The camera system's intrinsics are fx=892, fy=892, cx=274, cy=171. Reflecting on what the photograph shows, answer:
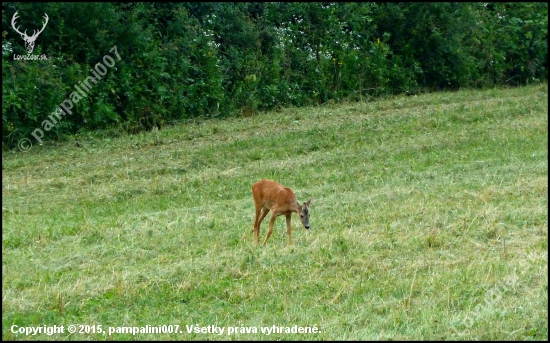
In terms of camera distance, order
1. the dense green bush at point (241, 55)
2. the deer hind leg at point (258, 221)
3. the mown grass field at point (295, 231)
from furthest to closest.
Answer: the dense green bush at point (241, 55) < the deer hind leg at point (258, 221) < the mown grass field at point (295, 231)

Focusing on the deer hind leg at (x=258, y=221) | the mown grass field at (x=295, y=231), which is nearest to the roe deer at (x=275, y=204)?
the deer hind leg at (x=258, y=221)

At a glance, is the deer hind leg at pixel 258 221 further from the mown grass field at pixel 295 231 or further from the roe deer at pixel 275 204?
the mown grass field at pixel 295 231

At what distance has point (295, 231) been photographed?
11898mm

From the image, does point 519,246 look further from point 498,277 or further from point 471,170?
point 471,170

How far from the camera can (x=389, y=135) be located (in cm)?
1859

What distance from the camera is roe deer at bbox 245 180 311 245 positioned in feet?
36.4

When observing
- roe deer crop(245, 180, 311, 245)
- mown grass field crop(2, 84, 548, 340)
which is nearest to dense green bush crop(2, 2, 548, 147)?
mown grass field crop(2, 84, 548, 340)

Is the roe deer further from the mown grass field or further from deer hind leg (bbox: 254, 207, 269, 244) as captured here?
the mown grass field

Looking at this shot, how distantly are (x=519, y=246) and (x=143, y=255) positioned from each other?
4550mm

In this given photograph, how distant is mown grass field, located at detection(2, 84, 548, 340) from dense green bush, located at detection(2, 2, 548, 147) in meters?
1.40

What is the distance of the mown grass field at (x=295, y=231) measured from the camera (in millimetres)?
8453

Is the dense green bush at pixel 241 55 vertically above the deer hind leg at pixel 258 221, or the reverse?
the dense green bush at pixel 241 55

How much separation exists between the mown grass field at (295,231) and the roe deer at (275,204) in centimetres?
27

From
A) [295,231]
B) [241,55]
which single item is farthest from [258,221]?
[241,55]
